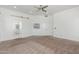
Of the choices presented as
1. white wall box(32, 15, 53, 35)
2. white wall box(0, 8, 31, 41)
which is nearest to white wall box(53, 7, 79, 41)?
white wall box(32, 15, 53, 35)

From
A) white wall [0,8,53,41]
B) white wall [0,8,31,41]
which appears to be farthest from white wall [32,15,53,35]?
white wall [0,8,31,41]

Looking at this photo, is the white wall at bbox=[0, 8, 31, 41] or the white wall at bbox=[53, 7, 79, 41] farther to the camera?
the white wall at bbox=[53, 7, 79, 41]

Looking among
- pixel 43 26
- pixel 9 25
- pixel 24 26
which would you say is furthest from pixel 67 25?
pixel 9 25

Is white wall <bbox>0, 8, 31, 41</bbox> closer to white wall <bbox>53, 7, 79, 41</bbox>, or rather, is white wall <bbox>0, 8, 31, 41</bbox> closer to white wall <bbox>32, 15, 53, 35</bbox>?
white wall <bbox>32, 15, 53, 35</bbox>

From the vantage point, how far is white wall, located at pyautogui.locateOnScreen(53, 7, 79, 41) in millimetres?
3249

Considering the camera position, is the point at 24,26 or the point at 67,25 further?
the point at 67,25

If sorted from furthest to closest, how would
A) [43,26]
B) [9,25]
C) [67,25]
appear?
[67,25] < [9,25] < [43,26]

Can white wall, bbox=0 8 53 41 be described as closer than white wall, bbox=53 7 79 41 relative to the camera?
Yes

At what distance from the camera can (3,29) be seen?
310cm

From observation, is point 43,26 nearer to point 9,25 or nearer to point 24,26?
point 24,26

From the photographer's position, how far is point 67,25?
141 inches

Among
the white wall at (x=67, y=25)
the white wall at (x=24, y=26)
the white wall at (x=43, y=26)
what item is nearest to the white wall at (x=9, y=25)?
the white wall at (x=24, y=26)

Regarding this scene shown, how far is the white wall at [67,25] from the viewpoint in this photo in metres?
3.25

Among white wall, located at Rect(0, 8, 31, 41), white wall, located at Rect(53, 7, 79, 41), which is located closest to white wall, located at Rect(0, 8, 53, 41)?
white wall, located at Rect(0, 8, 31, 41)
